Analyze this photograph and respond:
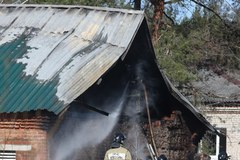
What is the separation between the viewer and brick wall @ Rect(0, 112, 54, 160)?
13578mm

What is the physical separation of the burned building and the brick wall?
0.7 inches

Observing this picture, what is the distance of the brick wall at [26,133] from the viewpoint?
44.5ft

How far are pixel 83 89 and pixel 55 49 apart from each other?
1847 millimetres

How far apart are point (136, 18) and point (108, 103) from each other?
8.58ft

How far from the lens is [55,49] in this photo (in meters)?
14.9

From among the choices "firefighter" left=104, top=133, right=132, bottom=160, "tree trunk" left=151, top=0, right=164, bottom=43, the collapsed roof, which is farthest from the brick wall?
"tree trunk" left=151, top=0, right=164, bottom=43

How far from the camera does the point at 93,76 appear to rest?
Answer: 13.6m

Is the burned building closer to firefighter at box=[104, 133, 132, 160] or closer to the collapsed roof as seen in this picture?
the collapsed roof

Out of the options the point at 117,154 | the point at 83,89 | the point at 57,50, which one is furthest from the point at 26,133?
the point at 57,50

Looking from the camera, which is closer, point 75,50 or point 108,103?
point 75,50

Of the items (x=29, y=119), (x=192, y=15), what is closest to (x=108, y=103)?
(x=29, y=119)

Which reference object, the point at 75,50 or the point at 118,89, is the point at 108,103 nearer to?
the point at 118,89

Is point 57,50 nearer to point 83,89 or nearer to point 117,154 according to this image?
point 83,89

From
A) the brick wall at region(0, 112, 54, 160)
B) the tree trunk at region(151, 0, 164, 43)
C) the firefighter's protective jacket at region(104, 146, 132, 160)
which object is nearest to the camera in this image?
the brick wall at region(0, 112, 54, 160)
